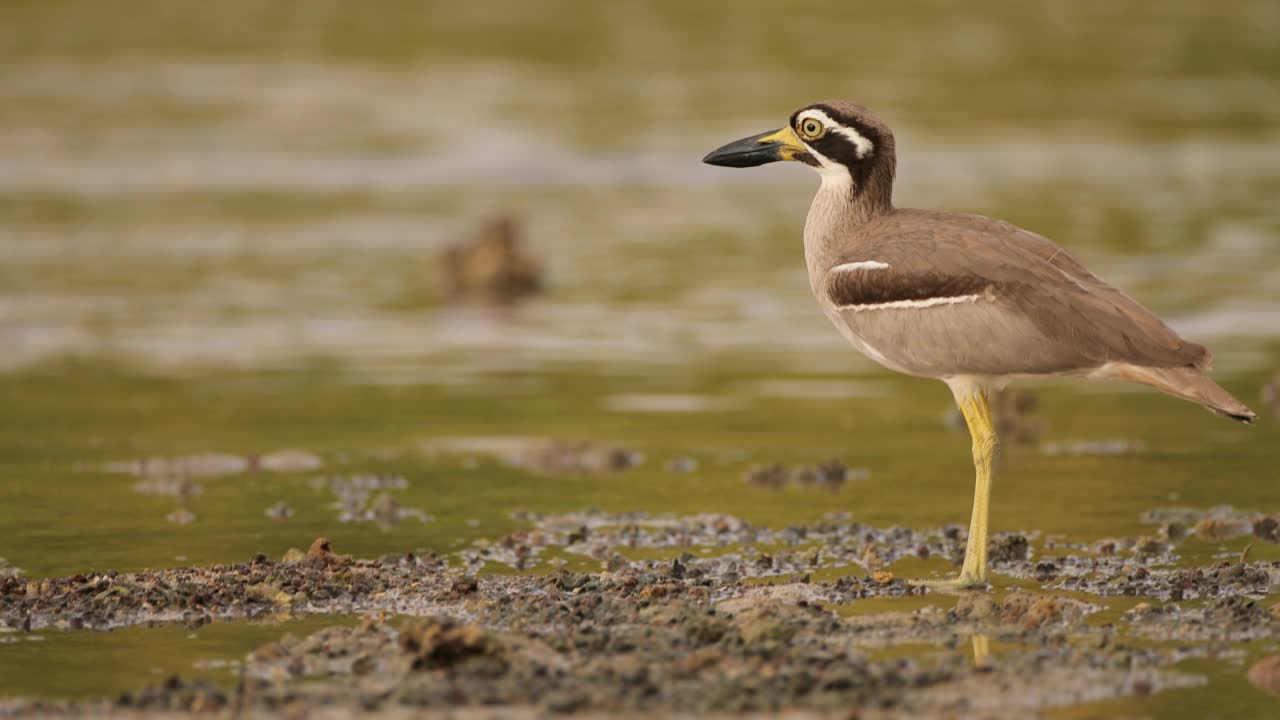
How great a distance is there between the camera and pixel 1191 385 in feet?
33.8

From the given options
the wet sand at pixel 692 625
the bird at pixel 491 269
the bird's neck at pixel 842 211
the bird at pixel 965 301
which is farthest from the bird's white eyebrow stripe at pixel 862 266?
the bird at pixel 491 269

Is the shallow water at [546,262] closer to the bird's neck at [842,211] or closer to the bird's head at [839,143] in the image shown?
the bird's neck at [842,211]

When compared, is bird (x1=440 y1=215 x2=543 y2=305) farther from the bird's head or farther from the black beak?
the bird's head

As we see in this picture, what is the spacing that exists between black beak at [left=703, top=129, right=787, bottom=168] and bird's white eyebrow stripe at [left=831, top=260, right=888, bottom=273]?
0.93 m

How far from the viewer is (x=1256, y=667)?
28.5 feet

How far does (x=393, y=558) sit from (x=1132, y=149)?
34195 mm

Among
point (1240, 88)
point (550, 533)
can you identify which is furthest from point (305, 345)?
point (1240, 88)

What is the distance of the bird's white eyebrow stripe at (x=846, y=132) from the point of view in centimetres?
1157

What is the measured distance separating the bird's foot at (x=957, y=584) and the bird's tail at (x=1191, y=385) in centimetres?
127

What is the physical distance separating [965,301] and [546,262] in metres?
18.2

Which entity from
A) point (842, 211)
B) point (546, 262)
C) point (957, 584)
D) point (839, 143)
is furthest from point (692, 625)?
point (546, 262)

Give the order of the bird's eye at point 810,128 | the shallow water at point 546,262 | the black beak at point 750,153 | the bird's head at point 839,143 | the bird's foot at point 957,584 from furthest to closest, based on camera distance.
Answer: the shallow water at point 546,262
the black beak at point 750,153
the bird's eye at point 810,128
the bird's head at point 839,143
the bird's foot at point 957,584

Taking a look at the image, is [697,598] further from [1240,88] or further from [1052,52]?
[1052,52]

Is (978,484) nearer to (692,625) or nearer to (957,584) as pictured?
(957,584)
